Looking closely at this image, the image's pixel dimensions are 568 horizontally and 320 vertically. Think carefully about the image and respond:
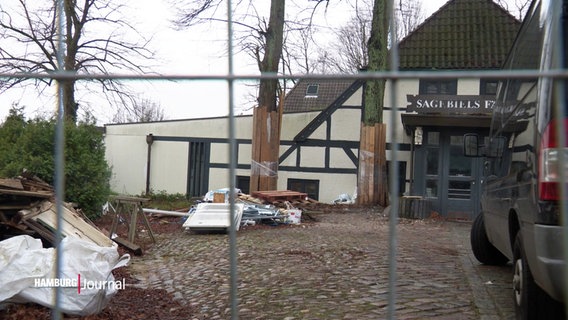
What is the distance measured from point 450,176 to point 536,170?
11631 mm

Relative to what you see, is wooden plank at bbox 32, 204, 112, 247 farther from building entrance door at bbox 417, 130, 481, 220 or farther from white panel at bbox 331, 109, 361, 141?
white panel at bbox 331, 109, 361, 141

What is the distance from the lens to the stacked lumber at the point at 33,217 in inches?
230

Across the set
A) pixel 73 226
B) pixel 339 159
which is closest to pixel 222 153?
pixel 73 226

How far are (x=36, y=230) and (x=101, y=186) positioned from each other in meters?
3.60

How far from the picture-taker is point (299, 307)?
419 cm

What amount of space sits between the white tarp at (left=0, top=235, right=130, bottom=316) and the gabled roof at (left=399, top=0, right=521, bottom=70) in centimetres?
1127

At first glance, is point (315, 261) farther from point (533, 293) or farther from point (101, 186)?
A: point (101, 186)

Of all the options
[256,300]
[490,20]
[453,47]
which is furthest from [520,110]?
[490,20]

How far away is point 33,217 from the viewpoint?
5922 mm

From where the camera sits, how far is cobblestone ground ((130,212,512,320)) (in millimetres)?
4141

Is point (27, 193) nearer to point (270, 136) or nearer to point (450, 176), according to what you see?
point (270, 136)

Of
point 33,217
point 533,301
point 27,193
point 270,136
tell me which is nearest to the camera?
point 533,301

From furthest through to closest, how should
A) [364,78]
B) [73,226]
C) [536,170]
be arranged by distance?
[73,226], [536,170], [364,78]

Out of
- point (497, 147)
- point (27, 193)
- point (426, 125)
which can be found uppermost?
point (426, 125)
